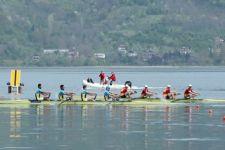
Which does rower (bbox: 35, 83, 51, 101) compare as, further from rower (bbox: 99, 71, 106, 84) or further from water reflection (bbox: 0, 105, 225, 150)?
rower (bbox: 99, 71, 106, 84)

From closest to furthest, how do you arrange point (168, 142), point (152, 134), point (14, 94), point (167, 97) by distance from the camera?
1. point (168, 142)
2. point (152, 134)
3. point (167, 97)
4. point (14, 94)

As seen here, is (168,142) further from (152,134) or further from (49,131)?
(49,131)

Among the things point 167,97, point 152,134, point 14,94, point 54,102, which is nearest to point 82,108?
point 54,102

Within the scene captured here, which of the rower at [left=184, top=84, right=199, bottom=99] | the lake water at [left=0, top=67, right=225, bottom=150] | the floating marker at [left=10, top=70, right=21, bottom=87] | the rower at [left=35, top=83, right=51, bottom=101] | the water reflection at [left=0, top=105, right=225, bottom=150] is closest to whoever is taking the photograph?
the lake water at [left=0, top=67, right=225, bottom=150]

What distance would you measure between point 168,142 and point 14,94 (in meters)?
42.1

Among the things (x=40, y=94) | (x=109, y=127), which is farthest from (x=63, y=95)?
(x=109, y=127)

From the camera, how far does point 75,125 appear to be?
66.8 meters

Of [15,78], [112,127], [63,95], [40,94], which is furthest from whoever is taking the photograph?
[15,78]

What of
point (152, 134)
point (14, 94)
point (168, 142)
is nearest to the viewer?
point (168, 142)

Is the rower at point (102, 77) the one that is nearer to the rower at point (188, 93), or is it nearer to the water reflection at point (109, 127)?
the rower at point (188, 93)

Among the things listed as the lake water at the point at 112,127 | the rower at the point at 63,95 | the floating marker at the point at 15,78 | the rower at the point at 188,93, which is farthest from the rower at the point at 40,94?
the rower at the point at 188,93

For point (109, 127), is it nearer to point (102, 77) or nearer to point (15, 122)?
point (15, 122)

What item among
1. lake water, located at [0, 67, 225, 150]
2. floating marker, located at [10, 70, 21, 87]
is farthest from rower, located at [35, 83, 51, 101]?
floating marker, located at [10, 70, 21, 87]

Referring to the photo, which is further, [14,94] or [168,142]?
[14,94]
